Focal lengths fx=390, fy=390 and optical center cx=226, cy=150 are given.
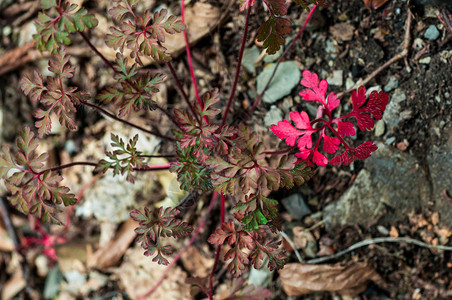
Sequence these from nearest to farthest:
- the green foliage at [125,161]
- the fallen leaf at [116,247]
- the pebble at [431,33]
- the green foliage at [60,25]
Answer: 1. the green foliage at [60,25]
2. the green foliage at [125,161]
3. the pebble at [431,33]
4. the fallen leaf at [116,247]

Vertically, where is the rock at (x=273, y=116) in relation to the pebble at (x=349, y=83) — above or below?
below

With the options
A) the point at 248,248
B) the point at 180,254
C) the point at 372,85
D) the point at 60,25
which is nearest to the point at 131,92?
the point at 60,25

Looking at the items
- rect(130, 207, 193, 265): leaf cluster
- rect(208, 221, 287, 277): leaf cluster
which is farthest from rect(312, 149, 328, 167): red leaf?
rect(130, 207, 193, 265): leaf cluster

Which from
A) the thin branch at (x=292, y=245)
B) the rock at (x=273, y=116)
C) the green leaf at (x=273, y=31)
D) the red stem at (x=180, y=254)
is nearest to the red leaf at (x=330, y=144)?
the green leaf at (x=273, y=31)

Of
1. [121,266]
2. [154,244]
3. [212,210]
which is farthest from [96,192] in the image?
[154,244]

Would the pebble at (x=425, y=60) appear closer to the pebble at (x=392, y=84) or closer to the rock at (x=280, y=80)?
the pebble at (x=392, y=84)

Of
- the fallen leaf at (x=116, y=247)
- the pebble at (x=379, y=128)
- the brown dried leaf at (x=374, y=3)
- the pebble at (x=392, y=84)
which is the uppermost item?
the brown dried leaf at (x=374, y=3)

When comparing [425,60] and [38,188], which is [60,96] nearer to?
[38,188]

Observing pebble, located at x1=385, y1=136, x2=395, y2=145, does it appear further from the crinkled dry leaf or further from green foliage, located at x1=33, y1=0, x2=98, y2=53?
green foliage, located at x1=33, y1=0, x2=98, y2=53
